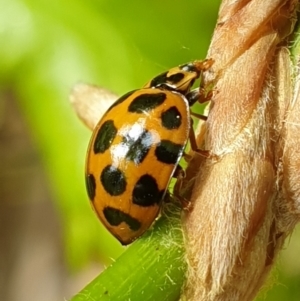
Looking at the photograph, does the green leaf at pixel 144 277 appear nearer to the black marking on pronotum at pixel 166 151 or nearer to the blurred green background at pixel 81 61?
the black marking on pronotum at pixel 166 151

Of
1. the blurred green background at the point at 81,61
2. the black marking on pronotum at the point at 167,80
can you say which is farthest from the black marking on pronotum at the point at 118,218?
the blurred green background at the point at 81,61

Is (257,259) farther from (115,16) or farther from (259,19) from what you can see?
(115,16)

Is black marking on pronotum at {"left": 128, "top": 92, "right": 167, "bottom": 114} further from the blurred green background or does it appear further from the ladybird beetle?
the blurred green background

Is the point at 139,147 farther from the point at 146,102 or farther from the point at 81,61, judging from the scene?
the point at 81,61

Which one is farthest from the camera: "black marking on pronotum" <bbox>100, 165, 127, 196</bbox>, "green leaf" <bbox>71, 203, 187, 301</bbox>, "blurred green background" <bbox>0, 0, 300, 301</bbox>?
"blurred green background" <bbox>0, 0, 300, 301</bbox>

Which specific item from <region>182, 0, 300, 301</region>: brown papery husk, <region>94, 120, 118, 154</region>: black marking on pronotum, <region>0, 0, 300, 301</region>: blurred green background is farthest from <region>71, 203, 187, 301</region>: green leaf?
<region>0, 0, 300, 301</region>: blurred green background

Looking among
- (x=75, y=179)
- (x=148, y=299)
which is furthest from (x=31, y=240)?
(x=148, y=299)
